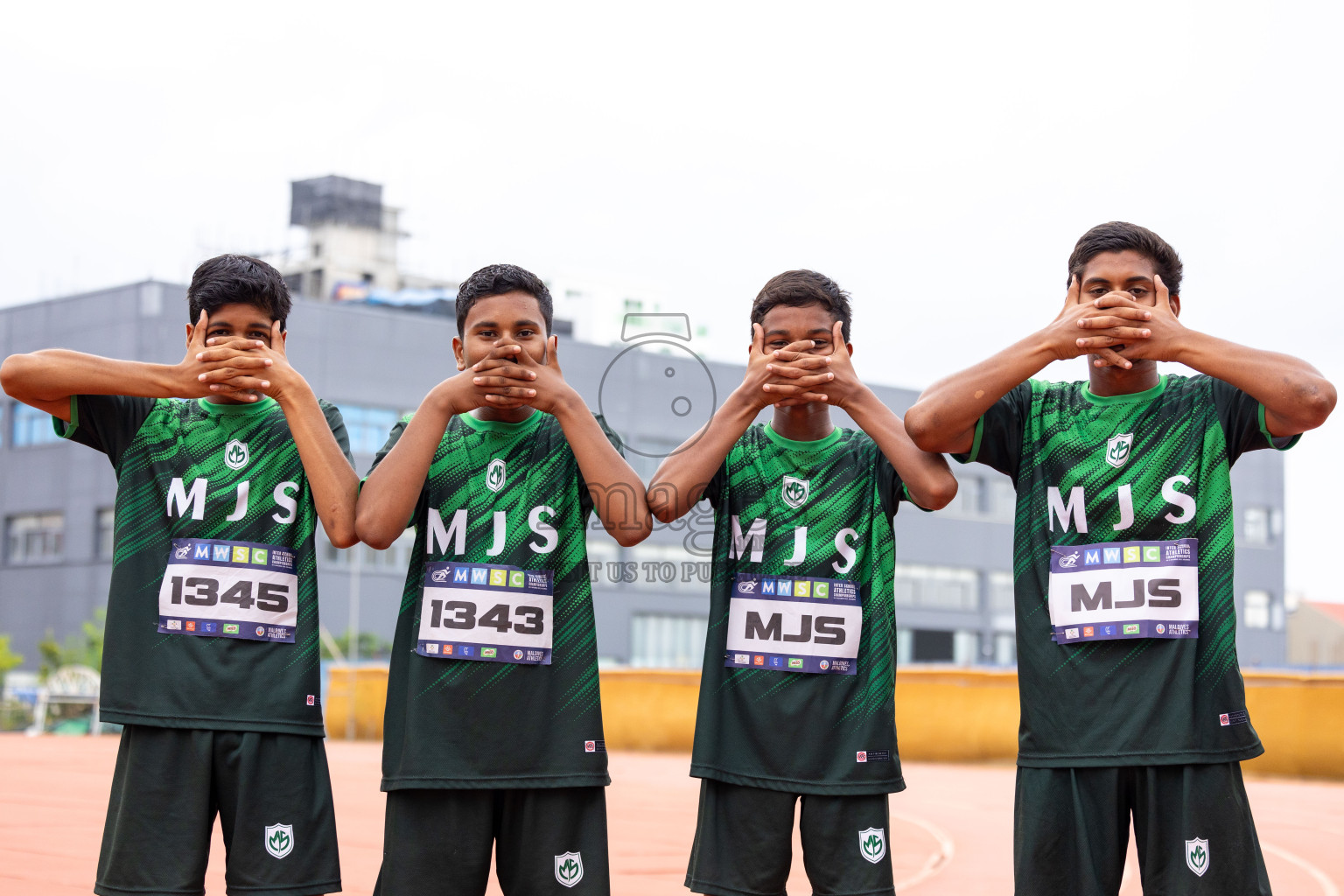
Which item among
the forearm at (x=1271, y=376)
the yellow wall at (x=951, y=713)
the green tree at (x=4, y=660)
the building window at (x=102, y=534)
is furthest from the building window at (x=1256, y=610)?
the forearm at (x=1271, y=376)

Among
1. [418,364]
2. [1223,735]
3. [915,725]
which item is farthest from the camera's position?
[418,364]

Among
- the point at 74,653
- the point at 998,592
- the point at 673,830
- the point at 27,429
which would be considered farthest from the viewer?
the point at 998,592

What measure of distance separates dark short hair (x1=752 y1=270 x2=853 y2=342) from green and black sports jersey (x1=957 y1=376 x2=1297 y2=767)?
59 centimetres

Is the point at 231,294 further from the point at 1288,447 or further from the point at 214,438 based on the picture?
the point at 1288,447

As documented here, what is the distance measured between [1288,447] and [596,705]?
2063 millimetres

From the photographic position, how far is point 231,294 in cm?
419

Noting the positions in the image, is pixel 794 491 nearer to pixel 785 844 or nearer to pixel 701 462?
pixel 701 462

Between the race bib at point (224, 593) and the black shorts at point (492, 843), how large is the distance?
63 cm

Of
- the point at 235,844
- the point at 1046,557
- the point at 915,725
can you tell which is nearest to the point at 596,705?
the point at 235,844

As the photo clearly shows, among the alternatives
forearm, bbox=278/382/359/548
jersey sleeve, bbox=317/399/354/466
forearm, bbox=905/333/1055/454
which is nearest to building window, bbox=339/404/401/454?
jersey sleeve, bbox=317/399/354/466

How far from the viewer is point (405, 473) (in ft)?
13.1

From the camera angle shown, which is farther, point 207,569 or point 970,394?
point 207,569

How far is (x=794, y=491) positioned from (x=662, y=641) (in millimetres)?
49839

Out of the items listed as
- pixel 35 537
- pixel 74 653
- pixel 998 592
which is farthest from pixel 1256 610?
pixel 35 537
